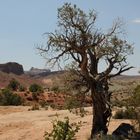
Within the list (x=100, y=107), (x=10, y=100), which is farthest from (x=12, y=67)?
(x=100, y=107)

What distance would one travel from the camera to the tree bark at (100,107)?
21.7 m

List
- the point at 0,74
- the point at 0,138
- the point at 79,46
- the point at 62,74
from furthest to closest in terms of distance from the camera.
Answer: the point at 0,74, the point at 0,138, the point at 62,74, the point at 79,46

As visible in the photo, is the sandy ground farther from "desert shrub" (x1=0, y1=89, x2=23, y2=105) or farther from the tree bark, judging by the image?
"desert shrub" (x1=0, y1=89, x2=23, y2=105)

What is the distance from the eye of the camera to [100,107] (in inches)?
866

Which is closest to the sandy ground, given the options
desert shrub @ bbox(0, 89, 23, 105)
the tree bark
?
the tree bark

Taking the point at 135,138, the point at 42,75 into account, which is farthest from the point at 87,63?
the point at 42,75

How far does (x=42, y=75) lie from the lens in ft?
628

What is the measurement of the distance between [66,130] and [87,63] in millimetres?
5022

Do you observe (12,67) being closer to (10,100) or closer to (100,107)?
(10,100)

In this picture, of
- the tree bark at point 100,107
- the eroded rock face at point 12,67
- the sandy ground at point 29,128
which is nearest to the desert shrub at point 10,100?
the sandy ground at point 29,128

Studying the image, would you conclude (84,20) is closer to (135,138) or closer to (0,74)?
(135,138)

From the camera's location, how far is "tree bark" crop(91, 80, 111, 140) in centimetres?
2173

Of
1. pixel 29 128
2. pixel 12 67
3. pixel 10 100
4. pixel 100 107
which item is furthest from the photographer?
pixel 12 67

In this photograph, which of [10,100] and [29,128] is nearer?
[29,128]
